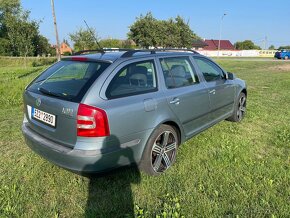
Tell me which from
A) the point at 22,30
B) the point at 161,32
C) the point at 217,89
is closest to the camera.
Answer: the point at 217,89

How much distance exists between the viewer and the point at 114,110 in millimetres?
2984

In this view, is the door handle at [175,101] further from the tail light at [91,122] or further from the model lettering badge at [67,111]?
the model lettering badge at [67,111]

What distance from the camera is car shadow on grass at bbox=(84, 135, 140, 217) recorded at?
2963 mm

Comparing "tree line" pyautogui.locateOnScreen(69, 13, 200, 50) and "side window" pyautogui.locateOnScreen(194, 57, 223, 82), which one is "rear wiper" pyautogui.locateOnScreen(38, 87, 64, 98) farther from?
"tree line" pyautogui.locateOnScreen(69, 13, 200, 50)

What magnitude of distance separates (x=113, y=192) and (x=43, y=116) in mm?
1206

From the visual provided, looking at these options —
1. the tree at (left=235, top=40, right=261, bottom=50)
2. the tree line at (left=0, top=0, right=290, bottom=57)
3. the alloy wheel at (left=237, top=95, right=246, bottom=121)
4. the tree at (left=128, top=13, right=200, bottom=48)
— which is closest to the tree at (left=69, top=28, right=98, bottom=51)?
the tree line at (left=0, top=0, right=290, bottom=57)

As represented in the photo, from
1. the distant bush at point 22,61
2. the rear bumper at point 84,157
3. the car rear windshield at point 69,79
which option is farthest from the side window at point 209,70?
the distant bush at point 22,61

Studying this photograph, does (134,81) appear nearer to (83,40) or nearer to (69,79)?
(69,79)

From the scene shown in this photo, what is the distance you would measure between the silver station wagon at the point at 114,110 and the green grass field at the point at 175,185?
34cm

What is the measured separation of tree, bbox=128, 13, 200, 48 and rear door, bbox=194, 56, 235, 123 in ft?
143

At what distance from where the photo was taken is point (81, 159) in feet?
9.63

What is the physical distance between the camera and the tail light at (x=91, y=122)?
9.43 ft

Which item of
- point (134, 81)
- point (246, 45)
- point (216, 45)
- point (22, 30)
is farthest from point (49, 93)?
point (246, 45)

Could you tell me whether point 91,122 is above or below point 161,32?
below
